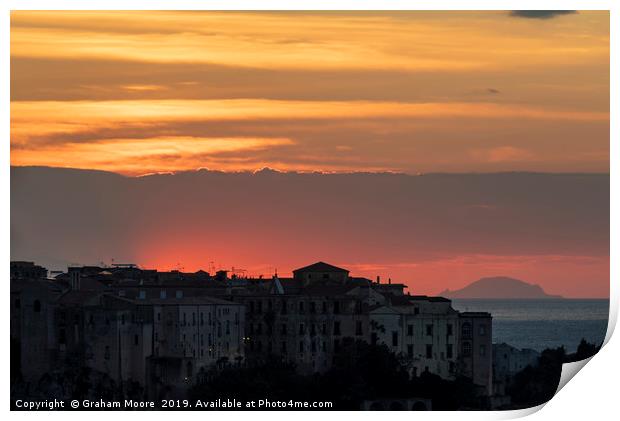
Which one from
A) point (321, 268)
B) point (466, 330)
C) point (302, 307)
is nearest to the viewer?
point (321, 268)

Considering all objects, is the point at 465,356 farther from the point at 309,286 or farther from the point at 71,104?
the point at 71,104

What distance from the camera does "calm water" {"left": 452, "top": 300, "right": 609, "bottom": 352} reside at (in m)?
26.4

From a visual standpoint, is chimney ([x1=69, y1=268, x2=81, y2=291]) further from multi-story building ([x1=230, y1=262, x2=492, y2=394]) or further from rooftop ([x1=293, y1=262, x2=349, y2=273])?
rooftop ([x1=293, y1=262, x2=349, y2=273])

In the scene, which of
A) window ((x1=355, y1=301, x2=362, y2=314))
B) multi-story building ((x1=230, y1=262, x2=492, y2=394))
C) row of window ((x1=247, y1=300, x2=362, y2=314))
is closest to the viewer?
multi-story building ((x1=230, y1=262, x2=492, y2=394))

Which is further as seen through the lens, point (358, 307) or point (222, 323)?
point (358, 307)

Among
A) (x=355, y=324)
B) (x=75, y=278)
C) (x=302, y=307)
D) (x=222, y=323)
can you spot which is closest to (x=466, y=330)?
(x=355, y=324)

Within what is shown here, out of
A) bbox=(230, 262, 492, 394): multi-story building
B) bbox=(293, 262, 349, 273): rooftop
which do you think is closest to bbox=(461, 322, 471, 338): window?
bbox=(230, 262, 492, 394): multi-story building

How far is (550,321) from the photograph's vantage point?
31438 millimetres

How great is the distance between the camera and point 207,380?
2592cm

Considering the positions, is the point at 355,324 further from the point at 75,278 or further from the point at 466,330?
the point at 75,278

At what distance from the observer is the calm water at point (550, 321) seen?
86.5 ft

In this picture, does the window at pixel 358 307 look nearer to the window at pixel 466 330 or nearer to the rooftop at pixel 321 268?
the window at pixel 466 330
